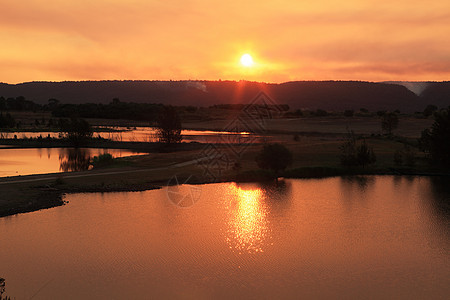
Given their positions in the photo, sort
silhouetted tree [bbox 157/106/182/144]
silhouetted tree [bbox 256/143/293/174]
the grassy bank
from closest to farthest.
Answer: the grassy bank < silhouetted tree [bbox 256/143/293/174] < silhouetted tree [bbox 157/106/182/144]

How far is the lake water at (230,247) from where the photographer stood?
73.2 ft

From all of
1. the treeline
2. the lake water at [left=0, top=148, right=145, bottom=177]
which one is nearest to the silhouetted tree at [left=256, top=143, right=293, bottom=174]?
the lake water at [left=0, top=148, right=145, bottom=177]

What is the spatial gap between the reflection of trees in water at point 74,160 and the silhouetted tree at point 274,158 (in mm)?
25491

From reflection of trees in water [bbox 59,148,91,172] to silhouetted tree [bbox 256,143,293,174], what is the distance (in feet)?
83.6

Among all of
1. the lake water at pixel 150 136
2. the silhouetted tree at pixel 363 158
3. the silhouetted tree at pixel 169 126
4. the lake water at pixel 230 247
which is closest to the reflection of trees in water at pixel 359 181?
the silhouetted tree at pixel 363 158

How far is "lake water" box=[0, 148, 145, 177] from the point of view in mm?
59903

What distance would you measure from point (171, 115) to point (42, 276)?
69.5m

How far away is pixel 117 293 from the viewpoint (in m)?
21.5

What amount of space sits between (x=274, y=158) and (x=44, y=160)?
38255 millimetres

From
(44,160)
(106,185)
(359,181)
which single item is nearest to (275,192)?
(359,181)

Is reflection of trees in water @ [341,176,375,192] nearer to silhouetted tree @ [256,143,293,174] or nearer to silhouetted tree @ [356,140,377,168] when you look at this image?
silhouetted tree @ [356,140,377,168]

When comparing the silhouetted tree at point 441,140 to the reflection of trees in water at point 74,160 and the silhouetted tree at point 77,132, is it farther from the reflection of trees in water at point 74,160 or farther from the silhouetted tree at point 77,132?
the silhouetted tree at point 77,132

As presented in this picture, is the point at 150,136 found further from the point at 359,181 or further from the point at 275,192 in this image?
the point at 275,192

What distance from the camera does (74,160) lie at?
73.6 metres
